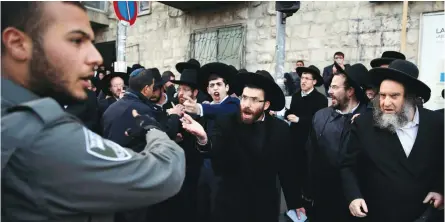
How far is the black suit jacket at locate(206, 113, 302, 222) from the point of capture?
150 inches

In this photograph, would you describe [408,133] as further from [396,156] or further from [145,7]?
[145,7]

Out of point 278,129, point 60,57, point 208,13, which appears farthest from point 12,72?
point 208,13

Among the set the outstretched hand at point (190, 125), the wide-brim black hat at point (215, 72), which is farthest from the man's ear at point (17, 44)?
the wide-brim black hat at point (215, 72)

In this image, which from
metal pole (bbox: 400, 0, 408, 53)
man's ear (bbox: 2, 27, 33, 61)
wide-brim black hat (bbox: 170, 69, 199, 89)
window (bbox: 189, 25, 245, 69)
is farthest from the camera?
window (bbox: 189, 25, 245, 69)

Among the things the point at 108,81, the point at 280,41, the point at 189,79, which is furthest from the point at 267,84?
the point at 108,81

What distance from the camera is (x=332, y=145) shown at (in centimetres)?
460

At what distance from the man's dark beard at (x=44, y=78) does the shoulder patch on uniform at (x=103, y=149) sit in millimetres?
173

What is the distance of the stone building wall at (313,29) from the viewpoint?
30.3 ft

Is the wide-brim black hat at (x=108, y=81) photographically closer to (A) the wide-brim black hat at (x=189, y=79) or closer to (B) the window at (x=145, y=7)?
(A) the wide-brim black hat at (x=189, y=79)

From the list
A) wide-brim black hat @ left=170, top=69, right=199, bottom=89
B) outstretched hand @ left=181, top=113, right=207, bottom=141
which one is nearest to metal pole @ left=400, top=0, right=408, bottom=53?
wide-brim black hat @ left=170, top=69, right=199, bottom=89

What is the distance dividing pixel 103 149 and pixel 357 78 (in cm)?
438

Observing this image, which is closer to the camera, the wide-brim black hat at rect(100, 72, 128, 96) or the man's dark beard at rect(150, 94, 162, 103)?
the man's dark beard at rect(150, 94, 162, 103)

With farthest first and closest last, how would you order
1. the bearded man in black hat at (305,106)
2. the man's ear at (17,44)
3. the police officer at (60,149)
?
the bearded man in black hat at (305,106), the man's ear at (17,44), the police officer at (60,149)

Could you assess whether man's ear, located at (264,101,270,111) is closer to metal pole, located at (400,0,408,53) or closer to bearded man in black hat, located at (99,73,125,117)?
bearded man in black hat, located at (99,73,125,117)
